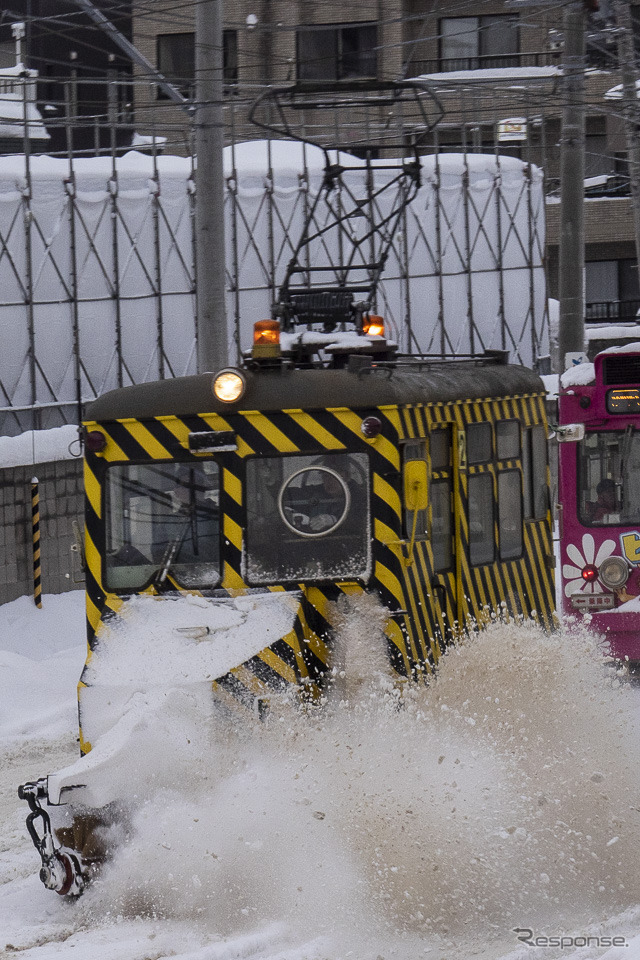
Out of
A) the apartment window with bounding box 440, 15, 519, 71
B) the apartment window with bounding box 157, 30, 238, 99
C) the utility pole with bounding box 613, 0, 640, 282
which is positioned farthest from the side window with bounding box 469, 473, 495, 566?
the apartment window with bounding box 440, 15, 519, 71

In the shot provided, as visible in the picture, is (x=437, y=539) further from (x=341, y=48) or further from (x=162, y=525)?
(x=341, y=48)

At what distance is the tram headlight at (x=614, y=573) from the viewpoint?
13.0 meters

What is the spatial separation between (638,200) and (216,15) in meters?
8.87

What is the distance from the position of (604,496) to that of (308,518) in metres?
5.78

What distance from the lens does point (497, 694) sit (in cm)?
788

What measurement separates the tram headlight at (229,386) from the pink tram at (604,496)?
5.36 m

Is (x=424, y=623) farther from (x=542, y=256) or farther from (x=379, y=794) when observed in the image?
(x=542, y=256)

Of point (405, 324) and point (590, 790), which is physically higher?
point (405, 324)

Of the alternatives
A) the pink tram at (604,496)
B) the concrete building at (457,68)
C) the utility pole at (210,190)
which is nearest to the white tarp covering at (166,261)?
the concrete building at (457,68)

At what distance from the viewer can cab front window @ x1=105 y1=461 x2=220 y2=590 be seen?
8.23 m

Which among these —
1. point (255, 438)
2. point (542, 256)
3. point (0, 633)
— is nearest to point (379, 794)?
point (255, 438)

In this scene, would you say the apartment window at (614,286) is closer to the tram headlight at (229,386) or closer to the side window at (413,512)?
the side window at (413,512)

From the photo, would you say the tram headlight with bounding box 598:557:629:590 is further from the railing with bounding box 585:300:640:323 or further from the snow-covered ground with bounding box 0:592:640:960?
the railing with bounding box 585:300:640:323

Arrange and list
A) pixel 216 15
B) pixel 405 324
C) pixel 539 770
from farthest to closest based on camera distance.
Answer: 1. pixel 405 324
2. pixel 216 15
3. pixel 539 770
